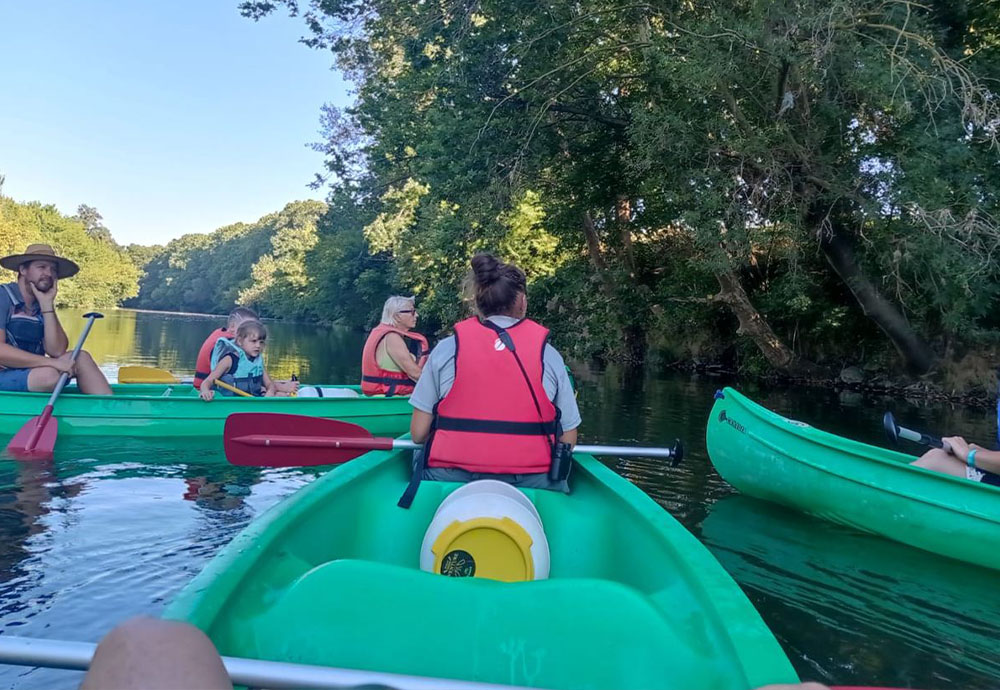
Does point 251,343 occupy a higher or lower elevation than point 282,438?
higher

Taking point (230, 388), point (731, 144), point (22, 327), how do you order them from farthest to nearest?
point (731, 144)
point (230, 388)
point (22, 327)

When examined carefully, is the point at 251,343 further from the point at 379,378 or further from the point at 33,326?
the point at 33,326

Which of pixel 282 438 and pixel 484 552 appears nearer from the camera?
pixel 484 552

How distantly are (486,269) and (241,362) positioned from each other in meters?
4.71

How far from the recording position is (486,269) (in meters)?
3.47

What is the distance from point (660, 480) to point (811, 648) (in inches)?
125

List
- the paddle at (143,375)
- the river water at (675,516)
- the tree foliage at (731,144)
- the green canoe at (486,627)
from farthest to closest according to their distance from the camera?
1. the tree foliage at (731,144)
2. the paddle at (143,375)
3. the river water at (675,516)
4. the green canoe at (486,627)

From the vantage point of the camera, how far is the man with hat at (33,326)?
6.55 m

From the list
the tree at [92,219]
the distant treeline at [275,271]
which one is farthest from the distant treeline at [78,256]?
the tree at [92,219]

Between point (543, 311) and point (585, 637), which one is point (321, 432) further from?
point (543, 311)

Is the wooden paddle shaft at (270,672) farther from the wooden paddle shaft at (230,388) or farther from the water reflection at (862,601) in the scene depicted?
the wooden paddle shaft at (230,388)

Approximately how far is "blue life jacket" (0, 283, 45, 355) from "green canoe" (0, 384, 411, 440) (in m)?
0.46

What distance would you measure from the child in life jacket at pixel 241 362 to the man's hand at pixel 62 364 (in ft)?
3.76

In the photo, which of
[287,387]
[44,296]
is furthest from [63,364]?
[287,387]
